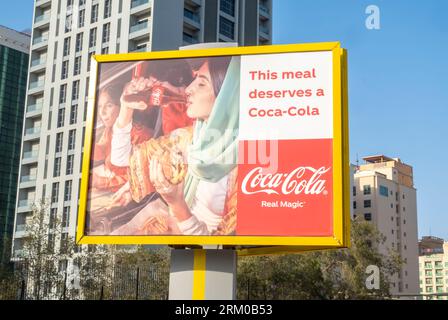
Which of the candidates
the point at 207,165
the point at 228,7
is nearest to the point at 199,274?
the point at 207,165

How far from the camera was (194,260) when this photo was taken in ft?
55.0

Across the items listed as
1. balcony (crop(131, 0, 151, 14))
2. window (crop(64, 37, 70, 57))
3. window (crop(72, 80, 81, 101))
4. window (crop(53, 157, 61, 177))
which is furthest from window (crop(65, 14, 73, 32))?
window (crop(53, 157, 61, 177))

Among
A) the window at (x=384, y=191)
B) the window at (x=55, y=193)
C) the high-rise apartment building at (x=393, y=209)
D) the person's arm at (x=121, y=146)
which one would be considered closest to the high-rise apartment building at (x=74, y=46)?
the window at (x=55, y=193)

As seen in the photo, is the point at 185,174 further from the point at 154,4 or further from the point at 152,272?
the point at 154,4

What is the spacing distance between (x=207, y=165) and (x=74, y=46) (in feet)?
214

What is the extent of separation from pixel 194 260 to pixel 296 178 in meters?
3.41

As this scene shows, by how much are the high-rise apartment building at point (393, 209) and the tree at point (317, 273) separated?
84957 millimetres

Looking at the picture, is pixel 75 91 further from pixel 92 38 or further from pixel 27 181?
pixel 27 181

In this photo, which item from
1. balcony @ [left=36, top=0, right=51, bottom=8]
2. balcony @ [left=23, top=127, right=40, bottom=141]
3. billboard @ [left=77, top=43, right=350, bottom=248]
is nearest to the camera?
billboard @ [left=77, top=43, right=350, bottom=248]

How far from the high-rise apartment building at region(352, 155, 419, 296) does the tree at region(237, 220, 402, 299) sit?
8496cm

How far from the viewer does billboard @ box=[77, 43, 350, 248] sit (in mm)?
16250

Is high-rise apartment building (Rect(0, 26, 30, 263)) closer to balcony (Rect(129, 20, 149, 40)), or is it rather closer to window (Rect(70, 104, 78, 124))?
window (Rect(70, 104, 78, 124))

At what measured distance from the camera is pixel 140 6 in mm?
71688
